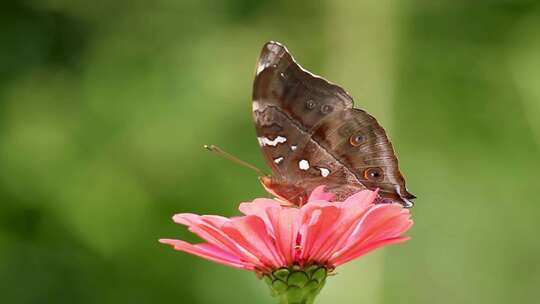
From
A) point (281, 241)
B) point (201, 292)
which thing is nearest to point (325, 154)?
point (281, 241)

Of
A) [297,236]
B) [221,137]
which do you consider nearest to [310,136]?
[297,236]

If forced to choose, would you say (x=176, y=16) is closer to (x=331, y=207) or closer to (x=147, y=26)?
(x=147, y=26)

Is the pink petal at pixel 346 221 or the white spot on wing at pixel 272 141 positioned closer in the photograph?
the pink petal at pixel 346 221

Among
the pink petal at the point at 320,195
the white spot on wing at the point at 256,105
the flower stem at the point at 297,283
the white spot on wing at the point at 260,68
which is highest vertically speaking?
the white spot on wing at the point at 260,68

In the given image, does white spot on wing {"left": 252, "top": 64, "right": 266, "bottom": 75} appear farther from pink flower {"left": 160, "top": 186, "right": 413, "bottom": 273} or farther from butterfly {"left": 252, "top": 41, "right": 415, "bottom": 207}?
pink flower {"left": 160, "top": 186, "right": 413, "bottom": 273}

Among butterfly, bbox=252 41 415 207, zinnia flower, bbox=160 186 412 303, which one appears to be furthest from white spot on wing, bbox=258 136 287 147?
zinnia flower, bbox=160 186 412 303

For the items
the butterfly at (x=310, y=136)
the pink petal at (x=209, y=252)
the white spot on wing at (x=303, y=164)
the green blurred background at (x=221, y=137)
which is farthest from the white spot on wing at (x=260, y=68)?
the green blurred background at (x=221, y=137)

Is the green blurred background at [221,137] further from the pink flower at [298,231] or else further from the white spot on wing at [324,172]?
the pink flower at [298,231]
